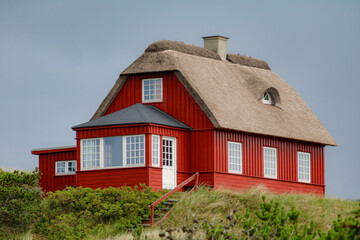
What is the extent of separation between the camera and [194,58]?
109 feet

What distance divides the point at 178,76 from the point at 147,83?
1796mm

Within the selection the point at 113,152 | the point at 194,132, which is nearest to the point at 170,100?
the point at 194,132

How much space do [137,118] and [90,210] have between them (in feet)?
14.0

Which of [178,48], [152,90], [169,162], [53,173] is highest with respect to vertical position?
[178,48]

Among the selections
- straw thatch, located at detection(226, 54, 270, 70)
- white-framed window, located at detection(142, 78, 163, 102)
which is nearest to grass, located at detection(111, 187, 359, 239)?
white-framed window, located at detection(142, 78, 163, 102)

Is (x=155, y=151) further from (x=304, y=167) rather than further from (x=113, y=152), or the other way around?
(x=304, y=167)

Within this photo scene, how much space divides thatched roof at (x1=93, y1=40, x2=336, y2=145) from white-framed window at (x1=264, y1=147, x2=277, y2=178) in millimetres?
894

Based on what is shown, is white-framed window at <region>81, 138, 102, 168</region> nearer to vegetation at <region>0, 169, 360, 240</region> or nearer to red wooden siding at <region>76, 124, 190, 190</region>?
red wooden siding at <region>76, 124, 190, 190</region>

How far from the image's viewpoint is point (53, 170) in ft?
116

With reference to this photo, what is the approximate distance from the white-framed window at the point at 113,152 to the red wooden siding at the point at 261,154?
3379 mm

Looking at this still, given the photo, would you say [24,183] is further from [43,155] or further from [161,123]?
[43,155]

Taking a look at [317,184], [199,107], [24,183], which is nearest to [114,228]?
[24,183]

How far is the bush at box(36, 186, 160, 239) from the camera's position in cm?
2614

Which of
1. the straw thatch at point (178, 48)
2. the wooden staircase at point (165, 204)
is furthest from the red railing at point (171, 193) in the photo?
the straw thatch at point (178, 48)
